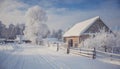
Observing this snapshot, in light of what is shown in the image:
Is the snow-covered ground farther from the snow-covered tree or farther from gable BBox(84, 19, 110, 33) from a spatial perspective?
the snow-covered tree

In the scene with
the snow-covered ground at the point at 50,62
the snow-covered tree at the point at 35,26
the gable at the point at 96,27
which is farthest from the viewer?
the snow-covered tree at the point at 35,26

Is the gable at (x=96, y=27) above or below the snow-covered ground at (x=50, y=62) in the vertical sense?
above

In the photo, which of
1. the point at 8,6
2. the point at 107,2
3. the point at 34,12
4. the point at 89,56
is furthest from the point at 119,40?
the point at 34,12

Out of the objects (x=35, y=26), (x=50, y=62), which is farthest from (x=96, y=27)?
(x=35, y=26)

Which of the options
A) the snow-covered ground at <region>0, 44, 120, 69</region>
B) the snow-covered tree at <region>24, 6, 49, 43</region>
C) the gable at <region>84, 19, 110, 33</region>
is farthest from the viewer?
the snow-covered tree at <region>24, 6, 49, 43</region>

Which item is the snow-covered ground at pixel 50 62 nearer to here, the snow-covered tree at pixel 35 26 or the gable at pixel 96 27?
the gable at pixel 96 27

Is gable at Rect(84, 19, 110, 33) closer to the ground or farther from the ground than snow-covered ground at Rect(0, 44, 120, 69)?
farther from the ground

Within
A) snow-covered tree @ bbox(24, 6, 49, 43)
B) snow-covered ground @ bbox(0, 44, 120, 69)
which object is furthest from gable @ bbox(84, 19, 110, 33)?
snow-covered tree @ bbox(24, 6, 49, 43)

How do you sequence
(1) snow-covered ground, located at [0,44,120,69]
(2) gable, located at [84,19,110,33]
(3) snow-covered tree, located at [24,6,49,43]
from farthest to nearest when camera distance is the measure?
(3) snow-covered tree, located at [24,6,49,43] < (2) gable, located at [84,19,110,33] < (1) snow-covered ground, located at [0,44,120,69]

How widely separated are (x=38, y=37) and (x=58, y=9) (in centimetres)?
2004

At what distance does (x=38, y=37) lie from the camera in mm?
29484

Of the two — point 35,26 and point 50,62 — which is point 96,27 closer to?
point 50,62

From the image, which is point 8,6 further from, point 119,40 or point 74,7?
point 119,40

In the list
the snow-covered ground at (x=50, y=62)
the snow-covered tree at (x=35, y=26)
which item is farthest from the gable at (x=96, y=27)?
the snow-covered tree at (x=35, y=26)
